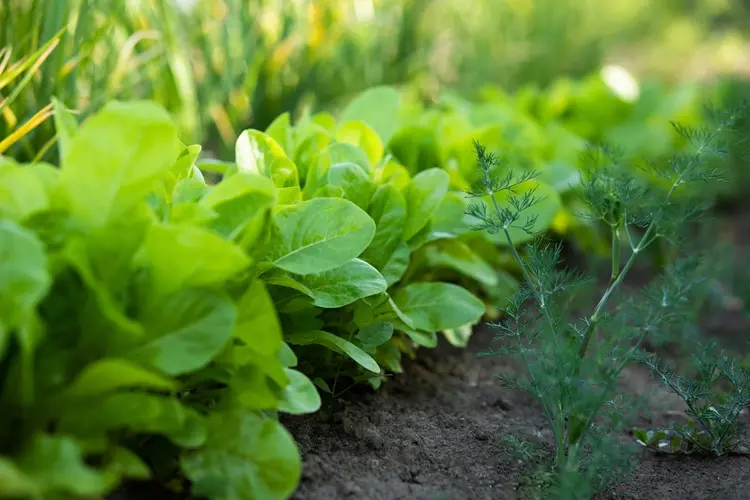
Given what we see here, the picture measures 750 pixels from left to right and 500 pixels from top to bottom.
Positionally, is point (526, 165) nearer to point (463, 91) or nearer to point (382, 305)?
point (382, 305)

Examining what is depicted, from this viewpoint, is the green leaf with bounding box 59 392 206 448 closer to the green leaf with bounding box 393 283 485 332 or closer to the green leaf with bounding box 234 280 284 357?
the green leaf with bounding box 234 280 284 357

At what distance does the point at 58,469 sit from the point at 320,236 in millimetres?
531

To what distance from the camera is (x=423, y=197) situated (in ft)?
5.02

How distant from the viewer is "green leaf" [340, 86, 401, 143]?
75.9 inches

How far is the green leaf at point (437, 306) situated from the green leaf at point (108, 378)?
683 millimetres

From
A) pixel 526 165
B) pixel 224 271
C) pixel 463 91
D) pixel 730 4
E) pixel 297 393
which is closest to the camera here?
pixel 224 271

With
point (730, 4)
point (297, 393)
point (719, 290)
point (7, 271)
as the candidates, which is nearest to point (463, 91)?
point (719, 290)

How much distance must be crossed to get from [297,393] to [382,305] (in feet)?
1.19

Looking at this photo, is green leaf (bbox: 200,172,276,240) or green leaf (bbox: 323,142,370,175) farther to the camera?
green leaf (bbox: 323,142,370,175)

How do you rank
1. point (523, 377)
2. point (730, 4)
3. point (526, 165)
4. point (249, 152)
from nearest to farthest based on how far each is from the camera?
point (249, 152) → point (523, 377) → point (526, 165) → point (730, 4)

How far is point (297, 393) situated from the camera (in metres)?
1.11

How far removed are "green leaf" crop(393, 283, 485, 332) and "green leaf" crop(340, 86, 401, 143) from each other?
0.54 meters

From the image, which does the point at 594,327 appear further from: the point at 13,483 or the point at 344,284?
the point at 13,483

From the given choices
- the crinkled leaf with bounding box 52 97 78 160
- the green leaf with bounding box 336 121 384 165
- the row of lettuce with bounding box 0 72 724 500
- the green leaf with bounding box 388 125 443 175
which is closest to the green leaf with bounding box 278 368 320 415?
the row of lettuce with bounding box 0 72 724 500
